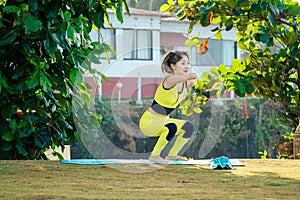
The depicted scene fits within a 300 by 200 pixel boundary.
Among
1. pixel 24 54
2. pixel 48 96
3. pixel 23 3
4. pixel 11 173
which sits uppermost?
pixel 23 3

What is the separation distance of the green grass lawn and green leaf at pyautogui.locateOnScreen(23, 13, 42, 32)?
731 millimetres

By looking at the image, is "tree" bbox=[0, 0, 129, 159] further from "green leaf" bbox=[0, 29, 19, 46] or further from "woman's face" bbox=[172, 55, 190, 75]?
"woman's face" bbox=[172, 55, 190, 75]

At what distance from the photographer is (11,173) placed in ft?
9.77

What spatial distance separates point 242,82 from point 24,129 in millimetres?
2091

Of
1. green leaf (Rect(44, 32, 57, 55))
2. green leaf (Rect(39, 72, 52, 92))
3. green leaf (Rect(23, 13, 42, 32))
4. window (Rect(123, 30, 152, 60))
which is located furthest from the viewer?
window (Rect(123, 30, 152, 60))

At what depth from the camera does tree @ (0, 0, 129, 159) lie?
11.2 feet

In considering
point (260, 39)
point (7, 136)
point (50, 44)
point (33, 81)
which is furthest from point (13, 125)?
point (260, 39)

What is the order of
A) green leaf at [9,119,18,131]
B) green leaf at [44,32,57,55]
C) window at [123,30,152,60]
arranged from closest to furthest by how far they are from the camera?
green leaf at [44,32,57,55] → green leaf at [9,119,18,131] → window at [123,30,152,60]

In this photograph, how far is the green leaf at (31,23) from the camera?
10.5 ft

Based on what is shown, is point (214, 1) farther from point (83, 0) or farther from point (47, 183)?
point (47, 183)

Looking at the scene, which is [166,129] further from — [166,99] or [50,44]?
[50,44]

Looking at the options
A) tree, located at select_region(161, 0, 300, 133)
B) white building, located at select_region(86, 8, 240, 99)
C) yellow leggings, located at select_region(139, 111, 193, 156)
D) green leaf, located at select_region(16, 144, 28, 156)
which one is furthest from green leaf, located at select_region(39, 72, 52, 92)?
white building, located at select_region(86, 8, 240, 99)

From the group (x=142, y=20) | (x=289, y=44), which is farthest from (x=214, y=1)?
(x=142, y=20)

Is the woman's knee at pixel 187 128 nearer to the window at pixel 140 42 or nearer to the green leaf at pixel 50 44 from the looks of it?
A: the green leaf at pixel 50 44
